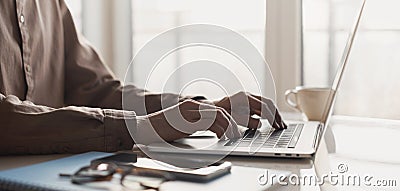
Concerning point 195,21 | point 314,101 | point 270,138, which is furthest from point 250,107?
point 195,21

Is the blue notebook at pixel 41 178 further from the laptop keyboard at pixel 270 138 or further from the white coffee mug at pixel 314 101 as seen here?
the white coffee mug at pixel 314 101

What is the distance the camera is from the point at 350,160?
3.48 feet

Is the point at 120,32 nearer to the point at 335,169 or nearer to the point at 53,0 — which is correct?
the point at 53,0

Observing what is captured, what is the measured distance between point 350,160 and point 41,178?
2.07 ft

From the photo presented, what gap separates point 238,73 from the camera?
2.04 m

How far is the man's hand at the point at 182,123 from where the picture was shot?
3.16ft

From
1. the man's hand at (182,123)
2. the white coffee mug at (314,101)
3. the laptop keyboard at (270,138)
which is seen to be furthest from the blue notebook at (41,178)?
the white coffee mug at (314,101)

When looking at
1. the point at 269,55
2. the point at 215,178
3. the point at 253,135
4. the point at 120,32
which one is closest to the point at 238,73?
the point at 269,55

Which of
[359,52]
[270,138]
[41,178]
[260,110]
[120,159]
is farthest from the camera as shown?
[359,52]

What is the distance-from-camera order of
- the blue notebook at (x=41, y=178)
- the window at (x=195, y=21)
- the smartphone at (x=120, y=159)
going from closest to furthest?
A: the blue notebook at (x=41, y=178) < the smartphone at (x=120, y=159) < the window at (x=195, y=21)

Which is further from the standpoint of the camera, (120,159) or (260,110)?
(260,110)

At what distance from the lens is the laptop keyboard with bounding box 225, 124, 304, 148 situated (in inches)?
38.3

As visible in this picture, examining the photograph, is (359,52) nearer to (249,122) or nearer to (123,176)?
(249,122)

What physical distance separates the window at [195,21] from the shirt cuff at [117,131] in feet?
3.36
